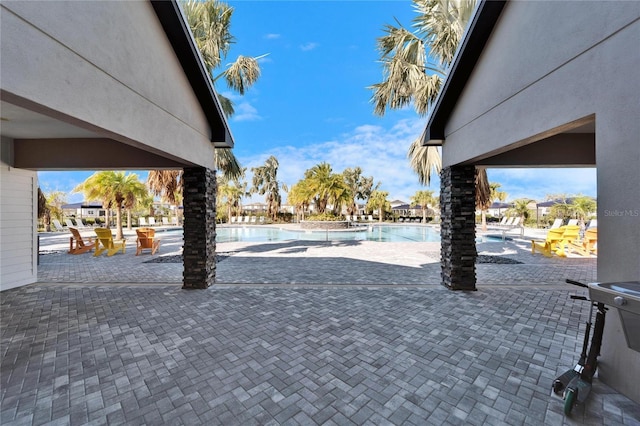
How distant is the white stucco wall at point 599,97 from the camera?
2535 millimetres

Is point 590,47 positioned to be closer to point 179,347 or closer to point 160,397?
point 160,397

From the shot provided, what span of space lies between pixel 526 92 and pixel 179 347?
19.9 ft

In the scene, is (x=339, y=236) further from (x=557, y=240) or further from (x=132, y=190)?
(x=132, y=190)

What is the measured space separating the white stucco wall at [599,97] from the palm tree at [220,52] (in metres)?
9.34

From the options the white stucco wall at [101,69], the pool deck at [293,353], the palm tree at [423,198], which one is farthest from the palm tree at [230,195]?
the white stucco wall at [101,69]

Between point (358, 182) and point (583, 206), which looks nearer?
point (583, 206)

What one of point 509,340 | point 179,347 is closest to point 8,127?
point 179,347

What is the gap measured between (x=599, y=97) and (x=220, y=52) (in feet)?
39.1

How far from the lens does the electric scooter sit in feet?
7.91

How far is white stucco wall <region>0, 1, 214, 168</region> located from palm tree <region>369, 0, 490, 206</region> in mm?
7870

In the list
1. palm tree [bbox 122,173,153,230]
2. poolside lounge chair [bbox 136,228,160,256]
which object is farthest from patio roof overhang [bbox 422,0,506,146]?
palm tree [bbox 122,173,153,230]

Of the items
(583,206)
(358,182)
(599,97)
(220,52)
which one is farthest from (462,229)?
(358,182)

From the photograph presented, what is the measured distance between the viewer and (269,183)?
4159 cm

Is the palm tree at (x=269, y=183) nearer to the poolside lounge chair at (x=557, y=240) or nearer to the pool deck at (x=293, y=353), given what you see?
the poolside lounge chair at (x=557, y=240)
